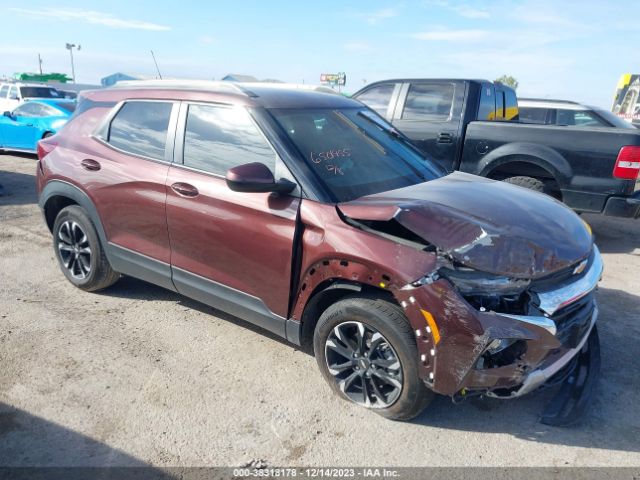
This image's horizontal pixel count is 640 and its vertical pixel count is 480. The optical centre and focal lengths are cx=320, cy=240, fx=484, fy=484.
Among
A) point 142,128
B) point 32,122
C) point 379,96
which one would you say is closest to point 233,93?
point 142,128

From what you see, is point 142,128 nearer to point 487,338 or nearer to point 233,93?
point 233,93

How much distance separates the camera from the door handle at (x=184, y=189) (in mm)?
3402

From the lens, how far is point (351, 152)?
344cm

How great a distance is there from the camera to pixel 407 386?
270cm

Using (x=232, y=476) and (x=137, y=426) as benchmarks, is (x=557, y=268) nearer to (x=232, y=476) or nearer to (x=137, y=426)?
(x=232, y=476)

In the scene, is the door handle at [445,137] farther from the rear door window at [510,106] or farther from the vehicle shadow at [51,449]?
the vehicle shadow at [51,449]

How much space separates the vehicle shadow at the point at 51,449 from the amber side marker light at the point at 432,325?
5.09 ft

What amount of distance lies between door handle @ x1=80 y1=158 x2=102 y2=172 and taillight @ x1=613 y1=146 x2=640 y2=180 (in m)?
5.49

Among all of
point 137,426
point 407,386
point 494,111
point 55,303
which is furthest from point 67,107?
point 407,386

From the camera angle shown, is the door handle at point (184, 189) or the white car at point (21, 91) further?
the white car at point (21, 91)

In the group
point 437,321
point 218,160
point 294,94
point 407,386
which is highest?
point 294,94

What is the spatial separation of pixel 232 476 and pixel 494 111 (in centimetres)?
651

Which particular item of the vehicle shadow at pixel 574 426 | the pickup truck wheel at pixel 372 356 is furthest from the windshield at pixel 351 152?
the vehicle shadow at pixel 574 426

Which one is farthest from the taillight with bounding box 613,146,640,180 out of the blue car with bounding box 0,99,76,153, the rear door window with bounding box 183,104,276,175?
the blue car with bounding box 0,99,76,153
